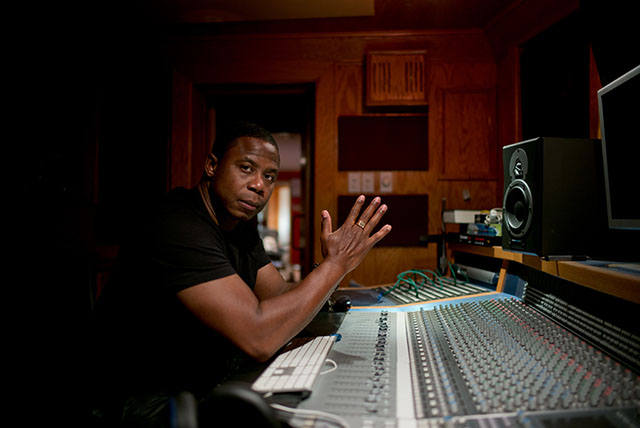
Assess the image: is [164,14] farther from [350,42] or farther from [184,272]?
[184,272]

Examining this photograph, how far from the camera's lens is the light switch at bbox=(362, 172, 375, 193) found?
2.96 m

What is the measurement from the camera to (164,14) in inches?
108

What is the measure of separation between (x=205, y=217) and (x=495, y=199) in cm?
245

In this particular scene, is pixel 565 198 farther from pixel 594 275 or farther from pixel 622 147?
pixel 594 275

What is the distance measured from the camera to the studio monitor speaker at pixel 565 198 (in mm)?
1346

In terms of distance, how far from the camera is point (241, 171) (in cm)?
128

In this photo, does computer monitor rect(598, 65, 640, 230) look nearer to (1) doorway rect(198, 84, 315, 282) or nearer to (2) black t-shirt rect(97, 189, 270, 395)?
(2) black t-shirt rect(97, 189, 270, 395)

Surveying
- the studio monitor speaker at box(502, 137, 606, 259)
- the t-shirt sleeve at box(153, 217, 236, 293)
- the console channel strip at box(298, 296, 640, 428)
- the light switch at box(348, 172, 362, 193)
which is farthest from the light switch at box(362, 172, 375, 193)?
the t-shirt sleeve at box(153, 217, 236, 293)

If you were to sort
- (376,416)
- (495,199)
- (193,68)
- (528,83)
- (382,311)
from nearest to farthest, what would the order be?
(376,416) → (382,311) → (528,83) → (495,199) → (193,68)

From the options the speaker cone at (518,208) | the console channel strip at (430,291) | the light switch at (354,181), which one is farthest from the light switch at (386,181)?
the speaker cone at (518,208)

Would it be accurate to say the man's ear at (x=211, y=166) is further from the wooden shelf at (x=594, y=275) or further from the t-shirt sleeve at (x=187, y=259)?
the wooden shelf at (x=594, y=275)

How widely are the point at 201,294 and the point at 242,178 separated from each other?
461 millimetres

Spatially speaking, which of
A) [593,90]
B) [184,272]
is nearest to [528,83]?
[593,90]

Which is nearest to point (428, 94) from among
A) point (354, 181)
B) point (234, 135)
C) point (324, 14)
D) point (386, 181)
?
point (386, 181)
